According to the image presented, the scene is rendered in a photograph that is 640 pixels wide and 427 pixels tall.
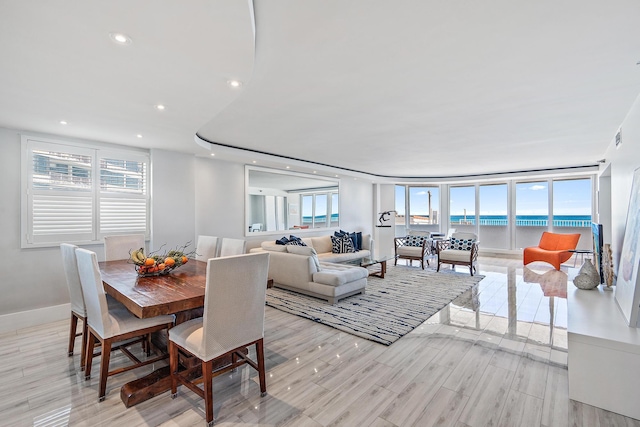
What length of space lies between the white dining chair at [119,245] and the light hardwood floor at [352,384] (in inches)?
37.9

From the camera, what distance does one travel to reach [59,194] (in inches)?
151

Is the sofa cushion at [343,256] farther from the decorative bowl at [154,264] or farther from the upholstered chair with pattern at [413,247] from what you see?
the decorative bowl at [154,264]

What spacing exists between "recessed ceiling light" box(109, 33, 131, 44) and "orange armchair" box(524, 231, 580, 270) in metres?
8.41

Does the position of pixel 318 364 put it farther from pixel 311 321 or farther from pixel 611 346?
pixel 611 346

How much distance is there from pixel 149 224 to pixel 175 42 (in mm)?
3498

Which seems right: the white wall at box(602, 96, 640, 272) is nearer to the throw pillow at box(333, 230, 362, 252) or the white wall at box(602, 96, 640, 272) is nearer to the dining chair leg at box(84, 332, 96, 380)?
the throw pillow at box(333, 230, 362, 252)

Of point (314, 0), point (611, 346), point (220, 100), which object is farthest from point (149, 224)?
point (611, 346)

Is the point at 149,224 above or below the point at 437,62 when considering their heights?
below

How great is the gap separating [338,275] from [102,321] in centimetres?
284

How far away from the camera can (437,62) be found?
2.33 meters

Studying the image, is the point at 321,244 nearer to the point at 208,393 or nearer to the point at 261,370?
the point at 261,370

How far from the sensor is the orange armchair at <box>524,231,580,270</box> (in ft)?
22.4

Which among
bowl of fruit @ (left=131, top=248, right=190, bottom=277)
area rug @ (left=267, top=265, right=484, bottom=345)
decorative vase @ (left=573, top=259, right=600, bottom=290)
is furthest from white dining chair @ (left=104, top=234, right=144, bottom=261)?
decorative vase @ (left=573, top=259, right=600, bottom=290)

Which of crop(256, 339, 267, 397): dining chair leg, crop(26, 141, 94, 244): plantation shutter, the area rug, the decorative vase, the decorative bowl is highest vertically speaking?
crop(26, 141, 94, 244): plantation shutter
